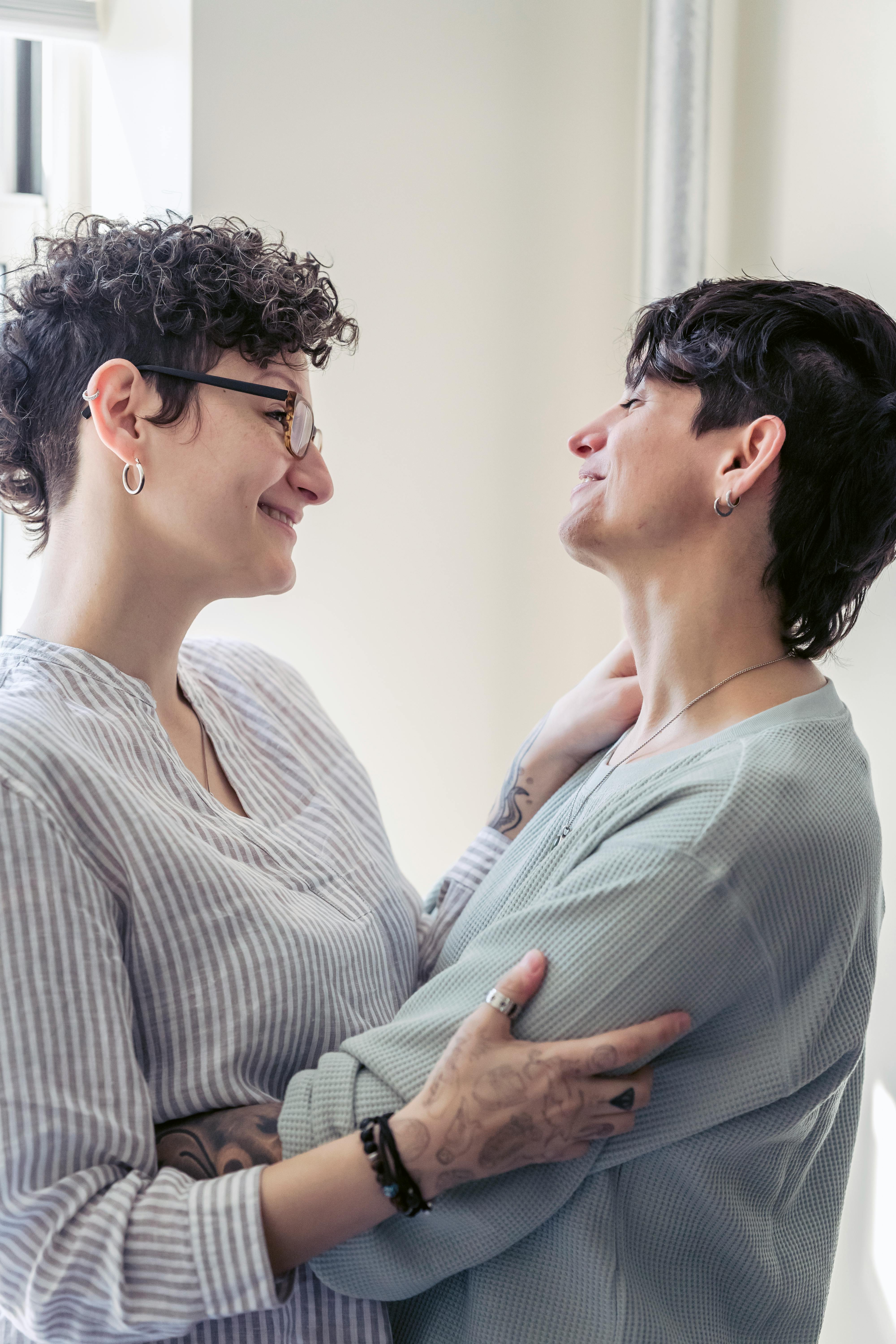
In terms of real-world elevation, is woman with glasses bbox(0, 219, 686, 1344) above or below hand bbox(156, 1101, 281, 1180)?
above

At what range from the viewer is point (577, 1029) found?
40.9 inches

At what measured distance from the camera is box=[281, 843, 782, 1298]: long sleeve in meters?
1.04

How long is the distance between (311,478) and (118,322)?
0.99 feet

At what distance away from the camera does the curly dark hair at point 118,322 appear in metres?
1.33

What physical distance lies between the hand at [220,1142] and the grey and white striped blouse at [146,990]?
2cm

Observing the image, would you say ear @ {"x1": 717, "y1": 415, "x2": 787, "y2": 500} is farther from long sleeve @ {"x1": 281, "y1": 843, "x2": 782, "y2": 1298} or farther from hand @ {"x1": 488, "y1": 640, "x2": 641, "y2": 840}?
long sleeve @ {"x1": 281, "y1": 843, "x2": 782, "y2": 1298}

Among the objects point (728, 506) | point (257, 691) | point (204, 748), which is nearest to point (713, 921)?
point (728, 506)

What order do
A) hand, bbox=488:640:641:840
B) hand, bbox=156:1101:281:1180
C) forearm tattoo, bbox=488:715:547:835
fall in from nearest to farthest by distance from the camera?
hand, bbox=156:1101:281:1180 < hand, bbox=488:640:641:840 < forearm tattoo, bbox=488:715:547:835

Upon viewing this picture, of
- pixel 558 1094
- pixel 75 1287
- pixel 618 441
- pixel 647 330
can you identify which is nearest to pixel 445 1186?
pixel 558 1094

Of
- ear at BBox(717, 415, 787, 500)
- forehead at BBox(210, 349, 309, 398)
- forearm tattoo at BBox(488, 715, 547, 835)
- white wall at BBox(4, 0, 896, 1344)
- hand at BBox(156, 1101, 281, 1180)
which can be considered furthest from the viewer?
white wall at BBox(4, 0, 896, 1344)

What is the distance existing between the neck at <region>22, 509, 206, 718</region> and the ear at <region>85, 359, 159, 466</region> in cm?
10

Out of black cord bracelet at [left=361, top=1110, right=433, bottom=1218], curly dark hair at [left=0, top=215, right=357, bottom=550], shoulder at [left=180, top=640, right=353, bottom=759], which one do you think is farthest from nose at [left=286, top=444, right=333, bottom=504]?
black cord bracelet at [left=361, top=1110, right=433, bottom=1218]

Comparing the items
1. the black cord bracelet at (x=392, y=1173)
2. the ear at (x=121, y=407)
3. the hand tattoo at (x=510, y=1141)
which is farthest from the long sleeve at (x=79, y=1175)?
the ear at (x=121, y=407)

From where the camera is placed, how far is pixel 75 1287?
37.9 inches
